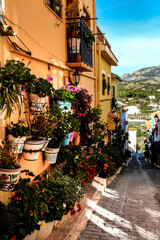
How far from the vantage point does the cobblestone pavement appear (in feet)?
16.9

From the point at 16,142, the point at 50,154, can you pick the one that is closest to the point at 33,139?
the point at 16,142

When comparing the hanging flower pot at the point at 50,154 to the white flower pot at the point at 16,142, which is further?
the hanging flower pot at the point at 50,154

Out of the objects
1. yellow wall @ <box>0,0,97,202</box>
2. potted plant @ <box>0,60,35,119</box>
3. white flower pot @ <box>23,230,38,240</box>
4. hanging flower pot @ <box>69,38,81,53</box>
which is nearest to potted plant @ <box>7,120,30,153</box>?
yellow wall @ <box>0,0,97,202</box>

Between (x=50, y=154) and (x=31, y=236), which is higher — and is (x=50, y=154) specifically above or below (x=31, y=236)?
above

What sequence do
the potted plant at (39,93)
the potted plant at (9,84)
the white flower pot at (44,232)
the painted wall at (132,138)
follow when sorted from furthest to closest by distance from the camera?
the painted wall at (132,138), the potted plant at (39,93), the white flower pot at (44,232), the potted plant at (9,84)

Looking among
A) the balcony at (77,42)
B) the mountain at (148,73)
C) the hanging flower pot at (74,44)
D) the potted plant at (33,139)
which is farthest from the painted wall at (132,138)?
the mountain at (148,73)

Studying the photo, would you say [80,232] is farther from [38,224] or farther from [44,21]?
[44,21]

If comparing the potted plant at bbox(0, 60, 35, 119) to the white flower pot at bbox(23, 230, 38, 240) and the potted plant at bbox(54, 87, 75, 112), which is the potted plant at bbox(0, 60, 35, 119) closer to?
the white flower pot at bbox(23, 230, 38, 240)

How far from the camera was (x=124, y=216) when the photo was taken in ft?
20.0

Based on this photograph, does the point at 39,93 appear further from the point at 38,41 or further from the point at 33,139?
the point at 38,41

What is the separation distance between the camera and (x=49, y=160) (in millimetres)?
5695

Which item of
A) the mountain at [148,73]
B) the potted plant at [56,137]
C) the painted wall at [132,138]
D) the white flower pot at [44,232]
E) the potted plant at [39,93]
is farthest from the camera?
→ the mountain at [148,73]

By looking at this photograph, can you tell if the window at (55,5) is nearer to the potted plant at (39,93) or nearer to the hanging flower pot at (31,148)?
the potted plant at (39,93)

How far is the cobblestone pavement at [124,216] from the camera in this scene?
5145 millimetres
